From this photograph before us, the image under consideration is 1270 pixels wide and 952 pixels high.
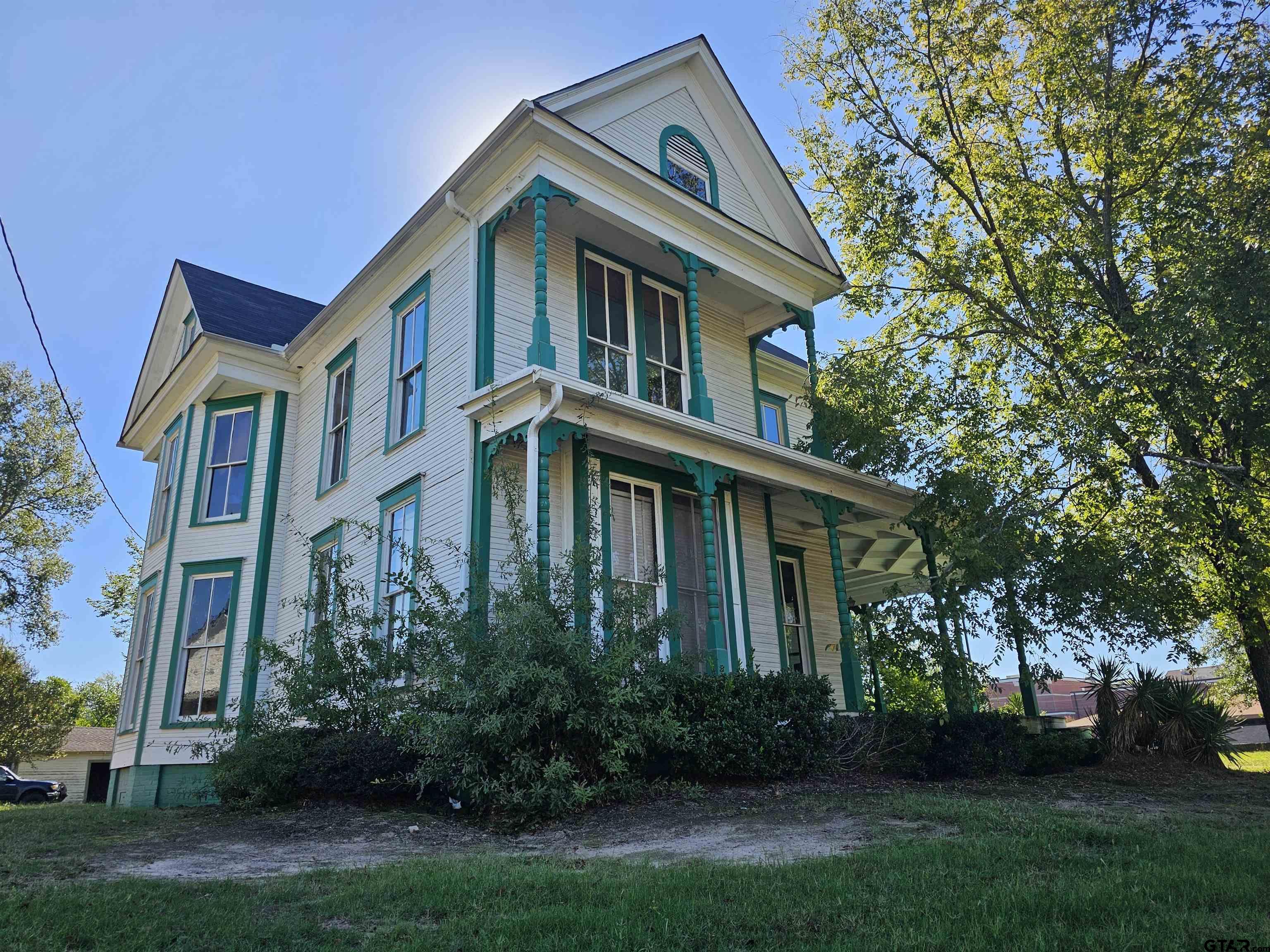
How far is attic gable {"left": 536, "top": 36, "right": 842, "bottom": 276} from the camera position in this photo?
13.1 meters

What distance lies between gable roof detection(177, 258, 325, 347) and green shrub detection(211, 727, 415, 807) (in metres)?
8.38

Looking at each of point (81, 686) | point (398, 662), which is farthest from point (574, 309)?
point (81, 686)

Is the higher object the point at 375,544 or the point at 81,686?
the point at 81,686

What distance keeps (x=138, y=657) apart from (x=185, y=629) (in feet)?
7.22

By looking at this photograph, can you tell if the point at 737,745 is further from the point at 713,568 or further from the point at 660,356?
the point at 660,356

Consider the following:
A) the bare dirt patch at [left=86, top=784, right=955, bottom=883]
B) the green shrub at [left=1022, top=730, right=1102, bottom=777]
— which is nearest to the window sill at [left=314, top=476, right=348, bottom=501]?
the bare dirt patch at [left=86, top=784, right=955, bottom=883]

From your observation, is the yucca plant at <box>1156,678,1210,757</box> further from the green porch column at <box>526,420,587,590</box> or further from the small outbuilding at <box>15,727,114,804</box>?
the small outbuilding at <box>15,727,114,804</box>

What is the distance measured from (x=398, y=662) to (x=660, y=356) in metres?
6.16

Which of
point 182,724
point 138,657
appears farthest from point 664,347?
point 138,657

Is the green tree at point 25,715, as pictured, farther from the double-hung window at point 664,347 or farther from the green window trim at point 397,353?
the double-hung window at point 664,347

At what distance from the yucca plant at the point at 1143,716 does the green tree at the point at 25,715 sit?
39.1 metres

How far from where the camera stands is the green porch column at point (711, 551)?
10477 millimetres

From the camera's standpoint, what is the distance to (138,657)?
1599cm

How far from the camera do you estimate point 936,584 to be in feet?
38.9
